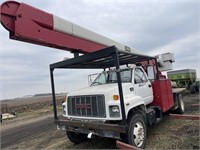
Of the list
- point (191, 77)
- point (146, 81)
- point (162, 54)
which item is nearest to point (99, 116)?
point (146, 81)

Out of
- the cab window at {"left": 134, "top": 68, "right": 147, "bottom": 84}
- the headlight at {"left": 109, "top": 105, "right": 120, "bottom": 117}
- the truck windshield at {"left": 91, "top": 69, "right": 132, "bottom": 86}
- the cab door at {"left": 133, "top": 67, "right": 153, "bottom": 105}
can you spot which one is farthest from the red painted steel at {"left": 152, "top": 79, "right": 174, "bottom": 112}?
the headlight at {"left": 109, "top": 105, "right": 120, "bottom": 117}

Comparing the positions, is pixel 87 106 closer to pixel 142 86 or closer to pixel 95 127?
pixel 95 127

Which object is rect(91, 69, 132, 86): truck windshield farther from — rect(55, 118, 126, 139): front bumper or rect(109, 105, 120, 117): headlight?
rect(55, 118, 126, 139): front bumper

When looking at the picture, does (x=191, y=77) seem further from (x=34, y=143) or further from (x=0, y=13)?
(x=0, y=13)

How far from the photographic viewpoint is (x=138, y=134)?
514 cm

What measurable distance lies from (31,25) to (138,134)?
11.9ft

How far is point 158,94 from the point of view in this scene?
7023 mm

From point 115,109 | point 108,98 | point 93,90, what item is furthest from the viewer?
point 93,90

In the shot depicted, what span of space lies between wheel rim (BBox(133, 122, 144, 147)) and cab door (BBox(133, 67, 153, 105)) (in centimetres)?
110

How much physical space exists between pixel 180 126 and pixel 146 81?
2.14 metres

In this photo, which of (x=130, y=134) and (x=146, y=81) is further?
(x=146, y=81)

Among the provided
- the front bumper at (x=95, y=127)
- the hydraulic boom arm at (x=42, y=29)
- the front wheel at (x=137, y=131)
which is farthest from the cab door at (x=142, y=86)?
the hydraulic boom arm at (x=42, y=29)

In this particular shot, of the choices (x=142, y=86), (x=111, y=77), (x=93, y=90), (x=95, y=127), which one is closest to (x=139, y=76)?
(x=142, y=86)

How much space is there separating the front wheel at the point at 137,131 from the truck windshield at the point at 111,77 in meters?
1.34
